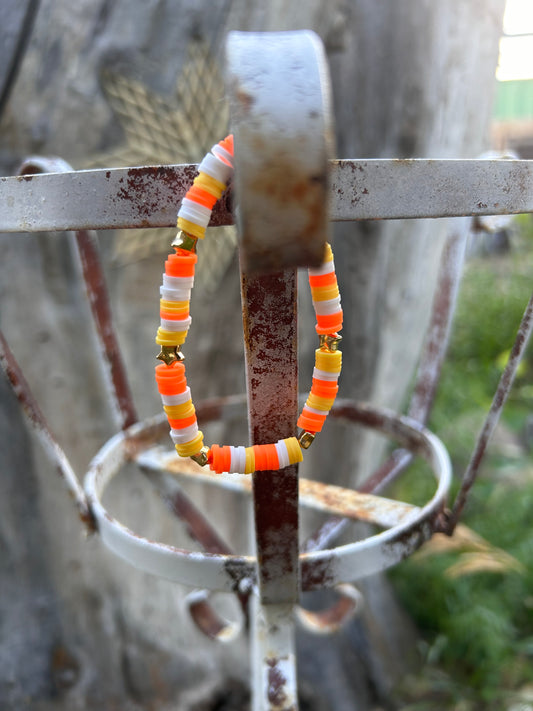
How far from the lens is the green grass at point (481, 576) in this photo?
149cm

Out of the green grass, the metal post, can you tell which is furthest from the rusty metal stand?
the green grass

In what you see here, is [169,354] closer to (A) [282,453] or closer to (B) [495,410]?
(A) [282,453]

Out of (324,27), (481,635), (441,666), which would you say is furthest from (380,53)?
(441,666)

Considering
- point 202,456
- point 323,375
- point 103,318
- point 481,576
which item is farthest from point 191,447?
point 481,576

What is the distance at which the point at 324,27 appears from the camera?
3.47 ft

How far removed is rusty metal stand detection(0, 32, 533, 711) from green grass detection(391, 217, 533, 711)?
1.01 m

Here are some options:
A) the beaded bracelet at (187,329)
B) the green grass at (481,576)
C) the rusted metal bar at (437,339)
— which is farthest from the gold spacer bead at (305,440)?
the green grass at (481,576)

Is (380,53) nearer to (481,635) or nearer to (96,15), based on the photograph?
(96,15)

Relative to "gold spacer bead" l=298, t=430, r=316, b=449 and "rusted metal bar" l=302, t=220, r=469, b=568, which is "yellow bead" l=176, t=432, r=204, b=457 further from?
"rusted metal bar" l=302, t=220, r=469, b=568

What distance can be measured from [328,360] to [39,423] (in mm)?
330

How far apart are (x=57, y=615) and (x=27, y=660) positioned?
0.28 feet

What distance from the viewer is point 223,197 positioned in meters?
0.38

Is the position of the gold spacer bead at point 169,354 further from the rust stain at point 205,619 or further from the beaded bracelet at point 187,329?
the rust stain at point 205,619

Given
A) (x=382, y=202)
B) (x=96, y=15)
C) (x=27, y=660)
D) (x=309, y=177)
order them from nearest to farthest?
(x=309, y=177) < (x=382, y=202) < (x=96, y=15) < (x=27, y=660)
